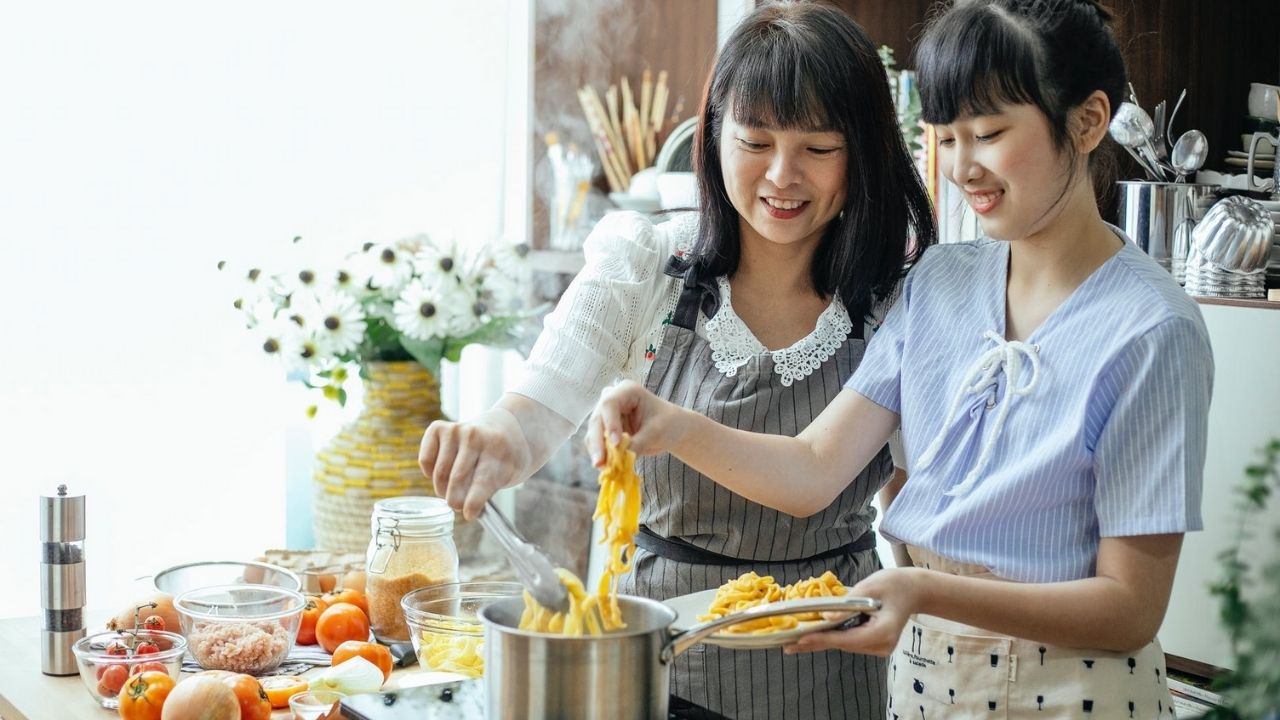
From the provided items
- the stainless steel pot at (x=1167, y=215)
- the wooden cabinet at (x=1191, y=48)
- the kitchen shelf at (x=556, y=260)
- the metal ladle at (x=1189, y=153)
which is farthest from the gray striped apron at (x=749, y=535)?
the kitchen shelf at (x=556, y=260)

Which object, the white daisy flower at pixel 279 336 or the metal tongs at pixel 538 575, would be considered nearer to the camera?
the metal tongs at pixel 538 575

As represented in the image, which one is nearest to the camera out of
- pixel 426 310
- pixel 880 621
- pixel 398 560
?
pixel 880 621

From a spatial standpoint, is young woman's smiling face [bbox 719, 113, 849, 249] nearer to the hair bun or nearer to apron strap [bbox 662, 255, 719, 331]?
apron strap [bbox 662, 255, 719, 331]

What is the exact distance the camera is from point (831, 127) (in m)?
1.42

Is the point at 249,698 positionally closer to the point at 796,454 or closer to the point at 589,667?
the point at 589,667

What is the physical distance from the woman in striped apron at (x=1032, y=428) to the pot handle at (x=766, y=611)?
8 cm

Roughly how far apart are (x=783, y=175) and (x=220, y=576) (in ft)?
2.96

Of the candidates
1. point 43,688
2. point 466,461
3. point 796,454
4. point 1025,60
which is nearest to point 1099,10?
point 1025,60

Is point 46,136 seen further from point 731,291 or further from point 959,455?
point 959,455

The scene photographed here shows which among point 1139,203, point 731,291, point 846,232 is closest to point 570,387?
point 731,291

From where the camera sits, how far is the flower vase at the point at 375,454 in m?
2.64

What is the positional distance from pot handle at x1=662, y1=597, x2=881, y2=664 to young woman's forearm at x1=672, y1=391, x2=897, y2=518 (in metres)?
0.37

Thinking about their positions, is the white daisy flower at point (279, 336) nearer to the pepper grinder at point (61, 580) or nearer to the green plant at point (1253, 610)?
the pepper grinder at point (61, 580)

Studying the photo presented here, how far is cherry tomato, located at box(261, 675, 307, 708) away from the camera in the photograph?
1374mm
